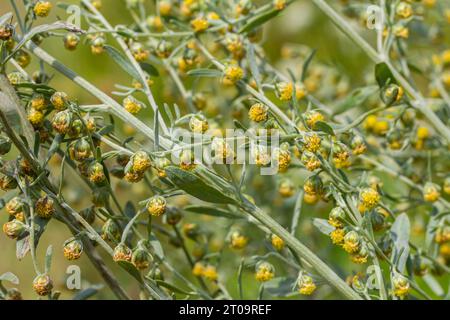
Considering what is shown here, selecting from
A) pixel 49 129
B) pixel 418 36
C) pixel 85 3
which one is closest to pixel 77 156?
pixel 49 129

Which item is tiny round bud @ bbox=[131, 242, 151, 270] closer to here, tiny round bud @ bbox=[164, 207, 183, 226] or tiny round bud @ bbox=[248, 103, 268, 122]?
tiny round bud @ bbox=[164, 207, 183, 226]

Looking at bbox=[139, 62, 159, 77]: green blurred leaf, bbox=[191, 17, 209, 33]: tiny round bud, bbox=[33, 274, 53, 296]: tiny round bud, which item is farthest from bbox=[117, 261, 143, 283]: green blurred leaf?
bbox=[191, 17, 209, 33]: tiny round bud

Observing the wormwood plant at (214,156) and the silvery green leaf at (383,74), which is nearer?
the wormwood plant at (214,156)

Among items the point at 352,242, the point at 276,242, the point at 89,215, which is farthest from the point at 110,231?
the point at 352,242

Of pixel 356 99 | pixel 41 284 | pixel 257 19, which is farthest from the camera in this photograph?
pixel 356 99

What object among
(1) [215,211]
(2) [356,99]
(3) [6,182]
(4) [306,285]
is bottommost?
(4) [306,285]

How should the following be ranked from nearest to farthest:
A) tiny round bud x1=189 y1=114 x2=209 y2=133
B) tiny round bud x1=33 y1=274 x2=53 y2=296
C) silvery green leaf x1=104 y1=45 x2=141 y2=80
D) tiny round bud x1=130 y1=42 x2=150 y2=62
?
tiny round bud x1=33 y1=274 x2=53 y2=296 → tiny round bud x1=189 y1=114 x2=209 y2=133 → silvery green leaf x1=104 y1=45 x2=141 y2=80 → tiny round bud x1=130 y1=42 x2=150 y2=62

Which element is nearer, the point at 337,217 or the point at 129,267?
the point at 129,267

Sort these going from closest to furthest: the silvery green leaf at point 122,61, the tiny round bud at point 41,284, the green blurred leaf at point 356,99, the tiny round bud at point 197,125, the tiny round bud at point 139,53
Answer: the tiny round bud at point 41,284
the tiny round bud at point 197,125
the silvery green leaf at point 122,61
the tiny round bud at point 139,53
the green blurred leaf at point 356,99

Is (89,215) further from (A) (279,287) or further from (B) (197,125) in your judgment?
(A) (279,287)

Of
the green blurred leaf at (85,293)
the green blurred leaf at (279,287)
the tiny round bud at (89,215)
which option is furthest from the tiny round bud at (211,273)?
the tiny round bud at (89,215)

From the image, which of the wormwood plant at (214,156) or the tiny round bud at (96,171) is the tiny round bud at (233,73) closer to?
the wormwood plant at (214,156)
